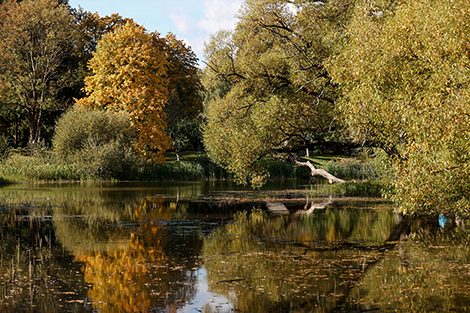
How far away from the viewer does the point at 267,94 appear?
93.2ft

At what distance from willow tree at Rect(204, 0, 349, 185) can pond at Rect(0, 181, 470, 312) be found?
4.40 meters

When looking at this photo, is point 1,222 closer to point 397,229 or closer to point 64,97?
point 397,229

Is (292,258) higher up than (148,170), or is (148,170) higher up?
(148,170)

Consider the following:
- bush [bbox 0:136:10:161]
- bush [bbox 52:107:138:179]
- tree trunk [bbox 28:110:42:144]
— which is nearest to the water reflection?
bush [bbox 52:107:138:179]

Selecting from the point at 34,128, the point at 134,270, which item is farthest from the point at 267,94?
the point at 34,128

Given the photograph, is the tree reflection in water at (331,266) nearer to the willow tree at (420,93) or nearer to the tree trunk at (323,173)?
the willow tree at (420,93)

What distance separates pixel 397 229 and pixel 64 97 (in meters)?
47.2

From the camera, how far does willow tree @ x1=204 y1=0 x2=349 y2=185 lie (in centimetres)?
2600

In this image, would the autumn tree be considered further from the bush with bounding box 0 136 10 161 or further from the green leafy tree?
the green leafy tree

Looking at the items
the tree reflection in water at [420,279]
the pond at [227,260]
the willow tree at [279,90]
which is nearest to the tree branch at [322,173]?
the willow tree at [279,90]

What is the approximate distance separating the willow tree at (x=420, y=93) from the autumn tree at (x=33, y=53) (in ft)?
128

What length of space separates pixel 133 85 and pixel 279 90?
2234cm

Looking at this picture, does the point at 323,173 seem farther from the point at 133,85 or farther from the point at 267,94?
the point at 133,85

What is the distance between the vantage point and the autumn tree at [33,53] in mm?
51625
